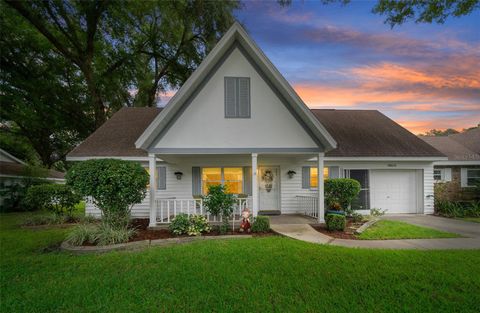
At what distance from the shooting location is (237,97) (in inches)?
334

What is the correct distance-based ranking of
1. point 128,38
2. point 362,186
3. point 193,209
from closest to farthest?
point 193,209 < point 362,186 < point 128,38

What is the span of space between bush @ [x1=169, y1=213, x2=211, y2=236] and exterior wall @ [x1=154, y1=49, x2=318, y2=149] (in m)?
2.40

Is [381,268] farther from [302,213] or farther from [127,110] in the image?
[127,110]

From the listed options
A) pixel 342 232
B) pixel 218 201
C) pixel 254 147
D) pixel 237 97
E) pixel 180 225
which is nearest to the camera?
pixel 180 225

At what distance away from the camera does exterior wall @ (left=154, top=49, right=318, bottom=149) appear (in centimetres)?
823

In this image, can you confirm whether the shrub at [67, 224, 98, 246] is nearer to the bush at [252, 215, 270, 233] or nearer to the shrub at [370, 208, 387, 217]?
the bush at [252, 215, 270, 233]

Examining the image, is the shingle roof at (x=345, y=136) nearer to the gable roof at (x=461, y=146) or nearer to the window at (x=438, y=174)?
the window at (x=438, y=174)

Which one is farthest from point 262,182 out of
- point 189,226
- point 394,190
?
point 394,190

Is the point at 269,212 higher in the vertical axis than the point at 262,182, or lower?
lower

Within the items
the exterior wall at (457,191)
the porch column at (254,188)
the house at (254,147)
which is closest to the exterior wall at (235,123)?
the house at (254,147)

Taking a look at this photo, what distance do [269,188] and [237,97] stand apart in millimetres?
4722

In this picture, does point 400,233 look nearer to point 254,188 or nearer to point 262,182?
point 254,188

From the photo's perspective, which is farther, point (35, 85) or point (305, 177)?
point (35, 85)

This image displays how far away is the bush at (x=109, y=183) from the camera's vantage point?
659cm
